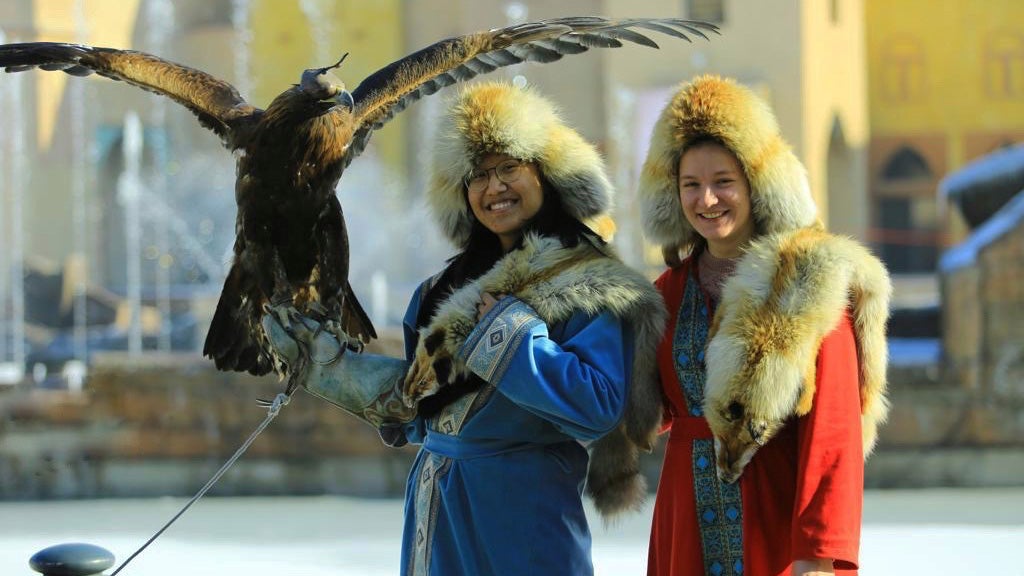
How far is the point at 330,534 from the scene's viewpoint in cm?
723

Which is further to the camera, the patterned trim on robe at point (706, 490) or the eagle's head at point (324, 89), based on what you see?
the eagle's head at point (324, 89)

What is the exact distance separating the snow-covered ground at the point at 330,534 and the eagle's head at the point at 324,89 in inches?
125

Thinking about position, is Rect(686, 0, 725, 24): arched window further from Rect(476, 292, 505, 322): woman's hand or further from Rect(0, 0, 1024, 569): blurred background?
Rect(476, 292, 505, 322): woman's hand

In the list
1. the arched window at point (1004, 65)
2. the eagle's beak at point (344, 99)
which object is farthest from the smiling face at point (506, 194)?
the arched window at point (1004, 65)

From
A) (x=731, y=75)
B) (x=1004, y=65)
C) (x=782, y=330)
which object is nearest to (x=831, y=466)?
(x=782, y=330)

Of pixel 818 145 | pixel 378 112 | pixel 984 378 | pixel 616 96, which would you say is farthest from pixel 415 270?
pixel 378 112

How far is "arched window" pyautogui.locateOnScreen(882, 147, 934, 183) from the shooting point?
92.4 ft

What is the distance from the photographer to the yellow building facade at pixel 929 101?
90.6ft

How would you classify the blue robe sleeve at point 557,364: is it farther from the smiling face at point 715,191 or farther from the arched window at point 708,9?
the arched window at point 708,9

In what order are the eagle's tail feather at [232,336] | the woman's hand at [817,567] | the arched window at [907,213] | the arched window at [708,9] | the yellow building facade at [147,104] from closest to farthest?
the woman's hand at [817,567], the eagle's tail feather at [232,336], the arched window at [708,9], the yellow building facade at [147,104], the arched window at [907,213]

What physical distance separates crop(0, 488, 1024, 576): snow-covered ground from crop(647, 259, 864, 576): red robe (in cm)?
322

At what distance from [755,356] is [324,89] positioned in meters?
1.19

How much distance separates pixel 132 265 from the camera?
91.2ft

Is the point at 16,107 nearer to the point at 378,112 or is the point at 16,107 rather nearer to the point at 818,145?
the point at 818,145
